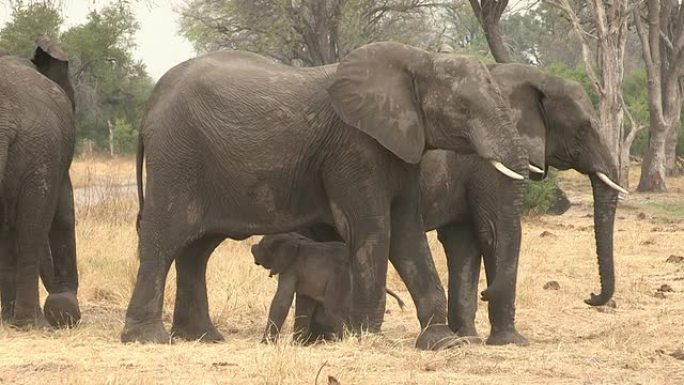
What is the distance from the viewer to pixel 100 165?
32812mm

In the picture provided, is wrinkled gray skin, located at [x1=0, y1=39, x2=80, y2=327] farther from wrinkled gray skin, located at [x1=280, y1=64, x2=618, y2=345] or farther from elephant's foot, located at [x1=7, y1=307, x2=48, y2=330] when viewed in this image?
wrinkled gray skin, located at [x1=280, y1=64, x2=618, y2=345]

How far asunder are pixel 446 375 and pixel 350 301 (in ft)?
5.28

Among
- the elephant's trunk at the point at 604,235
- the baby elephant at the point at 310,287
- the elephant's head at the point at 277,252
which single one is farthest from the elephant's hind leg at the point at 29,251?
the elephant's trunk at the point at 604,235

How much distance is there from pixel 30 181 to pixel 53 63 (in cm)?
125

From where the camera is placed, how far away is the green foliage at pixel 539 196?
1978 centimetres

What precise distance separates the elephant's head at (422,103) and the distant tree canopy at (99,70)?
3080 cm

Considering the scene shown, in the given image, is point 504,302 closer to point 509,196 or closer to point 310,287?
point 509,196

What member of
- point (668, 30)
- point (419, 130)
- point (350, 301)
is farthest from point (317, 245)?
point (668, 30)

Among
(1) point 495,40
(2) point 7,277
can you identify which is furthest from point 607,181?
(1) point 495,40

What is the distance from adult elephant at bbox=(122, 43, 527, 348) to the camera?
26.4 feet

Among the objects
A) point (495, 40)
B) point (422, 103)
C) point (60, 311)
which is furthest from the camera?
point (495, 40)

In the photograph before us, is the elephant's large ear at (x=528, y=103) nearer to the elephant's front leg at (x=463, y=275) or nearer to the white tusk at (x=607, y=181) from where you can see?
the white tusk at (x=607, y=181)

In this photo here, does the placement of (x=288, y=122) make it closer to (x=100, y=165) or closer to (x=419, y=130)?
(x=419, y=130)

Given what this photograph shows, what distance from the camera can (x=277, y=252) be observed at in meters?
8.50
